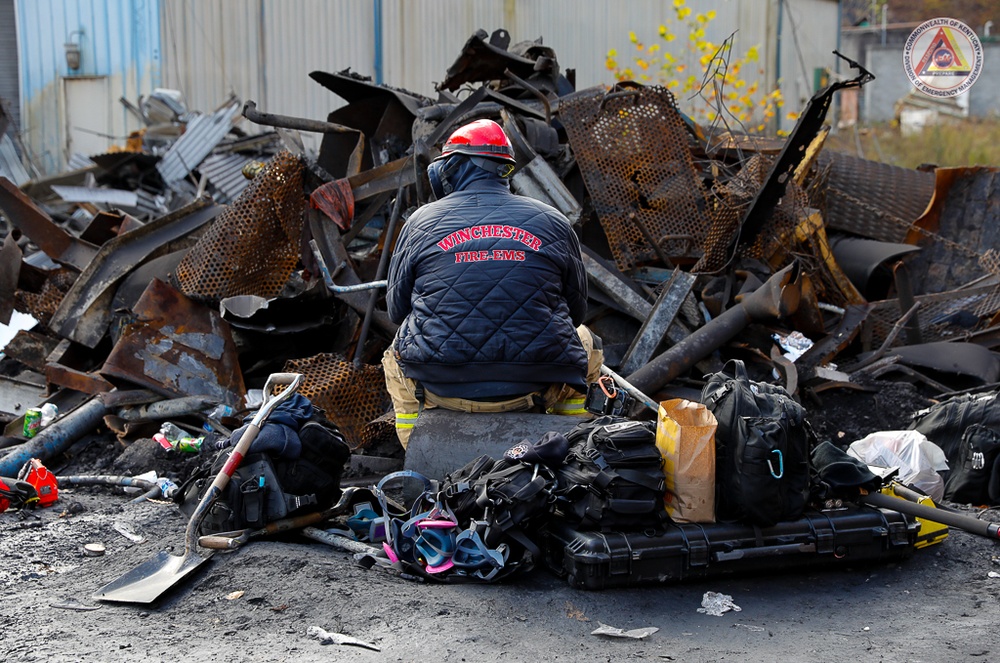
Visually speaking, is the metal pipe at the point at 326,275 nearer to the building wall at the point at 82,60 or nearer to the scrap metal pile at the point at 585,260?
the scrap metal pile at the point at 585,260

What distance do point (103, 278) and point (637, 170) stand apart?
3958mm

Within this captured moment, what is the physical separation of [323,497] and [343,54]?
11.6m

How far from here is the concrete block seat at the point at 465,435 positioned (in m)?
4.57

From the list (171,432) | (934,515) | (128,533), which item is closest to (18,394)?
(171,432)

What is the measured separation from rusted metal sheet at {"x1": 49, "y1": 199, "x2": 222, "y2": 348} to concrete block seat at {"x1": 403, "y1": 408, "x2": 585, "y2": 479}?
3.13 m

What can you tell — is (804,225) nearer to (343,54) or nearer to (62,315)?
(62,315)

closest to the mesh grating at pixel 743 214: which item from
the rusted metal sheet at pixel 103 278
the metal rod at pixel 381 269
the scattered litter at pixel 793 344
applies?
the scattered litter at pixel 793 344

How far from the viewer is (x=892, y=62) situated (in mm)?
27312

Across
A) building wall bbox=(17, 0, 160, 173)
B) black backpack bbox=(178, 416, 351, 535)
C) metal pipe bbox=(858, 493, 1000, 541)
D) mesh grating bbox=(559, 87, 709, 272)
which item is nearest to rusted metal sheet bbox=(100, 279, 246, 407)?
black backpack bbox=(178, 416, 351, 535)

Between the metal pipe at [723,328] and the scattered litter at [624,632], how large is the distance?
265 cm

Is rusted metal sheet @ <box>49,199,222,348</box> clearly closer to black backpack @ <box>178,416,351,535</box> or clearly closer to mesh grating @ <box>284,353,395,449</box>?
Result: mesh grating @ <box>284,353,395,449</box>

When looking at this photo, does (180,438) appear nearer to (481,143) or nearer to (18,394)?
(18,394)

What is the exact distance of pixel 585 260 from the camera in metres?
6.73

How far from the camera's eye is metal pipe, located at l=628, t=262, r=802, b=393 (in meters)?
6.10
